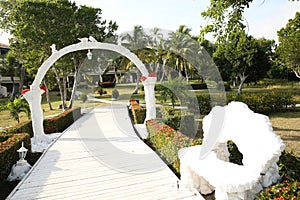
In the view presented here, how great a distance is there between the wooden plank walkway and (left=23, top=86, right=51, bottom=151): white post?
2.63ft

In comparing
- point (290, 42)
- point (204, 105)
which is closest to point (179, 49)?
point (290, 42)

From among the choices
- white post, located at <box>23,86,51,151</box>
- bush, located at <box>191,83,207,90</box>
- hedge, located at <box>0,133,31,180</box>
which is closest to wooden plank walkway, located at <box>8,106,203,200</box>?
hedge, located at <box>0,133,31,180</box>

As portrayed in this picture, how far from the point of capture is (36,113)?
754cm

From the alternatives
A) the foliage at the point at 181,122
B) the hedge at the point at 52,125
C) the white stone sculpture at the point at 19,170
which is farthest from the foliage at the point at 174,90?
the white stone sculpture at the point at 19,170

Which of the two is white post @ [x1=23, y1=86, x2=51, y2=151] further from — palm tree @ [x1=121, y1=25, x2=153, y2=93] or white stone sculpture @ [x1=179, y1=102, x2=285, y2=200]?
palm tree @ [x1=121, y1=25, x2=153, y2=93]

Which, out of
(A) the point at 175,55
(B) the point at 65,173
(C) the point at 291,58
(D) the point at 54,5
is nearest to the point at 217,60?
(A) the point at 175,55

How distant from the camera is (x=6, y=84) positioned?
1439 inches

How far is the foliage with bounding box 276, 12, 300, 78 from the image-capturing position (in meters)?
19.8

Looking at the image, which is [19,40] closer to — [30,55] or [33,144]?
[30,55]

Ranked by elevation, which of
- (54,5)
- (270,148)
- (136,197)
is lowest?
(136,197)

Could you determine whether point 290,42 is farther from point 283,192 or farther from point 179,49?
point 283,192

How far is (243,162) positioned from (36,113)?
21.7 feet

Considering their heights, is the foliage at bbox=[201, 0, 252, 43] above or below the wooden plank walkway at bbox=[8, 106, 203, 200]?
above

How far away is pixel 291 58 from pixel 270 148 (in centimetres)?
2131
